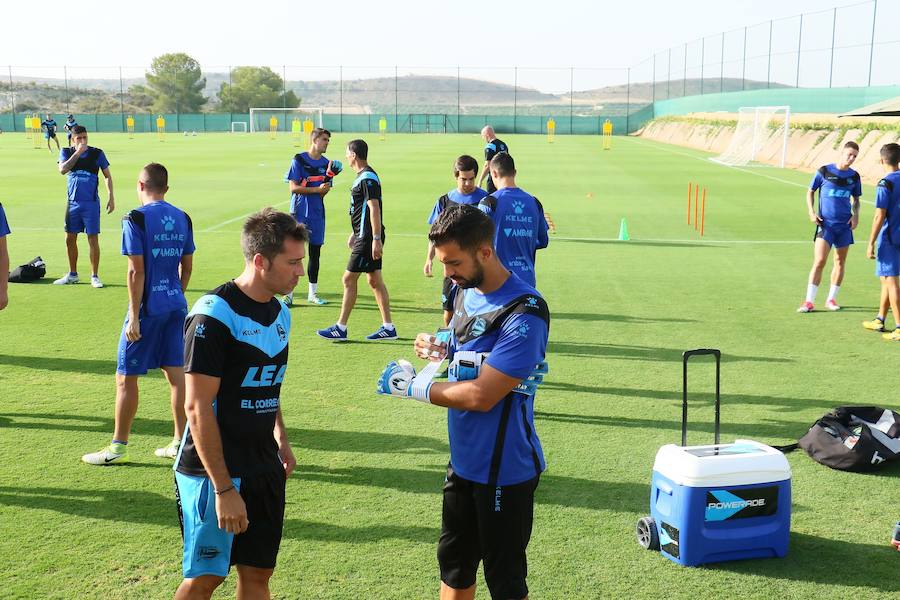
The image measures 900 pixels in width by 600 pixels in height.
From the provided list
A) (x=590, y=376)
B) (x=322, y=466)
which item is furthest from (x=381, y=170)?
(x=322, y=466)

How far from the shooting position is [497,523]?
4.01m

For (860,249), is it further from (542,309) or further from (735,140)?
(735,140)

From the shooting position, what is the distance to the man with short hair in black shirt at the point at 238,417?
365 cm

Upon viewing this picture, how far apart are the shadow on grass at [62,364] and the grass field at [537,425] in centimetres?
4

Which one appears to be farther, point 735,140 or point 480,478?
point 735,140

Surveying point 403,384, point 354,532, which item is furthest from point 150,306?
point 403,384

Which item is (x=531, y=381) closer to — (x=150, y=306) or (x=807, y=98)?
(x=150, y=306)

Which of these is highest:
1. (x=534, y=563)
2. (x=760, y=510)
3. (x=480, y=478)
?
(x=480, y=478)

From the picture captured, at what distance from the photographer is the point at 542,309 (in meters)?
3.84

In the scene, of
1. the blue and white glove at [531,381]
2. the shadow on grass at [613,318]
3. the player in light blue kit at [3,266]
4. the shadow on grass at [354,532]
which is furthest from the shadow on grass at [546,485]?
the shadow on grass at [613,318]

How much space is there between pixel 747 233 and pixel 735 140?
103ft

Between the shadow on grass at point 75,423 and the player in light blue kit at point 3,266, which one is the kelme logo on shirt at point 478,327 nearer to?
the shadow on grass at point 75,423

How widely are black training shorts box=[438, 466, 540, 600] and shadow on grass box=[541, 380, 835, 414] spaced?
440 centimetres

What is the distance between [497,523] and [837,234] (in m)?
9.56
